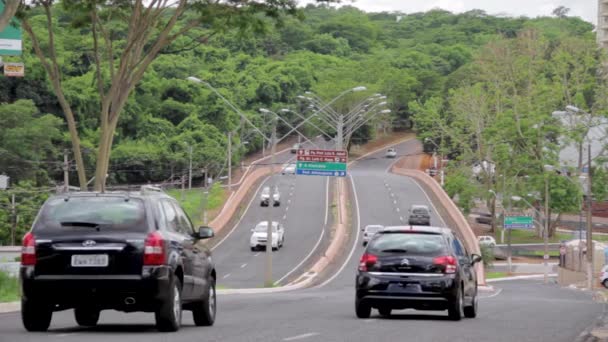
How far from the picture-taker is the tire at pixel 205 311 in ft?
52.4

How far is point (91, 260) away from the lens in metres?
13.6

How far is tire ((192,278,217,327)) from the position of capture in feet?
Answer: 52.4

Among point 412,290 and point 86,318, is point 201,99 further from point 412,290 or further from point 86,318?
point 86,318

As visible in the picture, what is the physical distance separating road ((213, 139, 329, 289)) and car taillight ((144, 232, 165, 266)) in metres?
33.0

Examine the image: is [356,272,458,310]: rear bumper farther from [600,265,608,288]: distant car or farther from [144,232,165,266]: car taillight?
[600,265,608,288]: distant car

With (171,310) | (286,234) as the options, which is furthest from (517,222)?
(171,310)

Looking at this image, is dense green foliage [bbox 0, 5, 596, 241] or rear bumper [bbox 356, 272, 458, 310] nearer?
rear bumper [bbox 356, 272, 458, 310]

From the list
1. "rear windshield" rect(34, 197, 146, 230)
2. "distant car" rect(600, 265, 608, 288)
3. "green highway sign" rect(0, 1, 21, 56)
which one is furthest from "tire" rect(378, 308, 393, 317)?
"distant car" rect(600, 265, 608, 288)

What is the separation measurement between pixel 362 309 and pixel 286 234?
5995cm

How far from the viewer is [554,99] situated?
97.6m

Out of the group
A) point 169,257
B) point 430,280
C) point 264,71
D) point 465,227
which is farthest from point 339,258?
point 264,71

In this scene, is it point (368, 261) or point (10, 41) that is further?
point (10, 41)

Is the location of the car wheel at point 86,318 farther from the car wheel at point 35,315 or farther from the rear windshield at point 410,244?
the rear windshield at point 410,244

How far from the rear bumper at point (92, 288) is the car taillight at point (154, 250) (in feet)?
0.27
